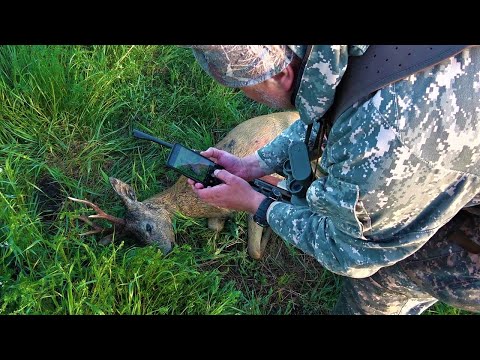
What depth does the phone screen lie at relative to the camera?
279 centimetres

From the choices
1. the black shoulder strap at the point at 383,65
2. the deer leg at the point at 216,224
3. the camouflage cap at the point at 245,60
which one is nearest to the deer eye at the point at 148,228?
the deer leg at the point at 216,224

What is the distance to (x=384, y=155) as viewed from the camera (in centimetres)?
160

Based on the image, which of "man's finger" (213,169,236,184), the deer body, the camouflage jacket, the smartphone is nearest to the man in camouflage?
the camouflage jacket

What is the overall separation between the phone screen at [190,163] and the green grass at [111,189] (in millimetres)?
534

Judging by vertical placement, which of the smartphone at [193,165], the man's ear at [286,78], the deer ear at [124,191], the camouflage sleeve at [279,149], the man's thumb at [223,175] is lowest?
the deer ear at [124,191]

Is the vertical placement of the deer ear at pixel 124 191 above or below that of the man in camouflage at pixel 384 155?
below

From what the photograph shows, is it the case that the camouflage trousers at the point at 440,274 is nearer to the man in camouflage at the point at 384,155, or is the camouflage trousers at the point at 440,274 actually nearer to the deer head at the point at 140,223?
the man in camouflage at the point at 384,155

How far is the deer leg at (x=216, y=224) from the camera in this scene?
349 centimetres

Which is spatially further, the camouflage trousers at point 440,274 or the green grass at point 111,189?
the green grass at point 111,189

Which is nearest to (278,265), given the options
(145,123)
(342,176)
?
(145,123)

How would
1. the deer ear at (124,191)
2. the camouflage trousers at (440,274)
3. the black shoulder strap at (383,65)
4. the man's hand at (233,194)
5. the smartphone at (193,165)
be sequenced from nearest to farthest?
the black shoulder strap at (383,65) < the camouflage trousers at (440,274) < the man's hand at (233,194) < the smartphone at (193,165) < the deer ear at (124,191)

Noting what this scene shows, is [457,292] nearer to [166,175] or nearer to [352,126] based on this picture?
[352,126]

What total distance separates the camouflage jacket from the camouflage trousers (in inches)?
13.4

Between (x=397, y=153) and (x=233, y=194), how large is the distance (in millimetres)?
1193
